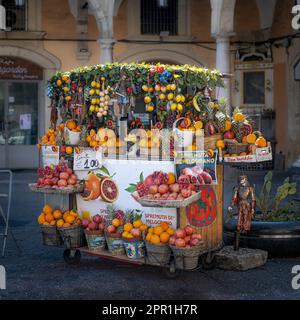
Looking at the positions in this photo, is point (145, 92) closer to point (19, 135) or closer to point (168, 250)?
point (168, 250)

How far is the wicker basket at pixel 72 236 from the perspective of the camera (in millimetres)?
6988

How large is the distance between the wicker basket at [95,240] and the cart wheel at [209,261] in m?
1.16

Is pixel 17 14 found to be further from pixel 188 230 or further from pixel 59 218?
pixel 188 230

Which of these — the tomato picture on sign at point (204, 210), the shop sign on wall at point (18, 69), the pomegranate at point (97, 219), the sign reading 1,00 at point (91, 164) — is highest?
the shop sign on wall at point (18, 69)

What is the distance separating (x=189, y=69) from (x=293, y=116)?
11.6 m

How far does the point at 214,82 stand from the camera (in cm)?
702

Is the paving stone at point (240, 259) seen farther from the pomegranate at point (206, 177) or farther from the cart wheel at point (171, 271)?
the pomegranate at point (206, 177)

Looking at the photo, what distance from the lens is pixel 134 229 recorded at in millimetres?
6559

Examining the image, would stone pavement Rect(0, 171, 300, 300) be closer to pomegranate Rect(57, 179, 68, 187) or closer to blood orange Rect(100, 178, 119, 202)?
blood orange Rect(100, 178, 119, 202)

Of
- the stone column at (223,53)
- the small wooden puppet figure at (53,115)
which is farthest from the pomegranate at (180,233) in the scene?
the stone column at (223,53)

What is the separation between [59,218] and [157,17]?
12.7m

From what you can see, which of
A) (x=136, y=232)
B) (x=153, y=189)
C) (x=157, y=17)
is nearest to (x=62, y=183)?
(x=136, y=232)

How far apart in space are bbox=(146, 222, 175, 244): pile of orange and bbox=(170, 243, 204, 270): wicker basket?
0.47 feet
